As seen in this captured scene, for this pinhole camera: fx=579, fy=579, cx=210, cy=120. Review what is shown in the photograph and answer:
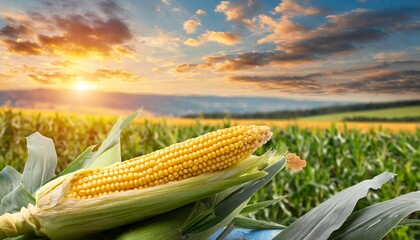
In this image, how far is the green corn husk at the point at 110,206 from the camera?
3.67 feet

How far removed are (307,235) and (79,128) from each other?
3781mm

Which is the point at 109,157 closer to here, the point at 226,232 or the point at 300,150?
the point at 226,232

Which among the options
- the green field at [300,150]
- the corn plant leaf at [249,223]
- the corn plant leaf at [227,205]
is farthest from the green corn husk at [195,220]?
the green field at [300,150]

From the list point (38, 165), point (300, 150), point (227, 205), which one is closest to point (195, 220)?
point (227, 205)

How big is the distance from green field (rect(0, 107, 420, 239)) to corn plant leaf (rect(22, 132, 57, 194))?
235cm

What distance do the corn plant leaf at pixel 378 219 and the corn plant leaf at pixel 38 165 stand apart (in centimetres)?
73

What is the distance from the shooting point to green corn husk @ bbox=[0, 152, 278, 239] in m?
1.12

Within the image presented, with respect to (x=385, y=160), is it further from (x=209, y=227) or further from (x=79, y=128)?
(x=209, y=227)

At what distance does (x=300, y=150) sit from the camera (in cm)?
420

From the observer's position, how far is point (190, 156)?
1100 millimetres

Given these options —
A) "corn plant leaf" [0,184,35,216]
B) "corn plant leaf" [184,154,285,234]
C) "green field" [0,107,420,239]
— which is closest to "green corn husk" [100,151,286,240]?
"corn plant leaf" [184,154,285,234]

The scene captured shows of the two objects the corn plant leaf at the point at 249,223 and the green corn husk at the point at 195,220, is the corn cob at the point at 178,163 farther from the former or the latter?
the corn plant leaf at the point at 249,223

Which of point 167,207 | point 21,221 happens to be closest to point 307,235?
point 167,207

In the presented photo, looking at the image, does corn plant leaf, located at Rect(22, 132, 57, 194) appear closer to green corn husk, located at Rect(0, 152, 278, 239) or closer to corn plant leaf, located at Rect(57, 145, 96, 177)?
corn plant leaf, located at Rect(57, 145, 96, 177)
